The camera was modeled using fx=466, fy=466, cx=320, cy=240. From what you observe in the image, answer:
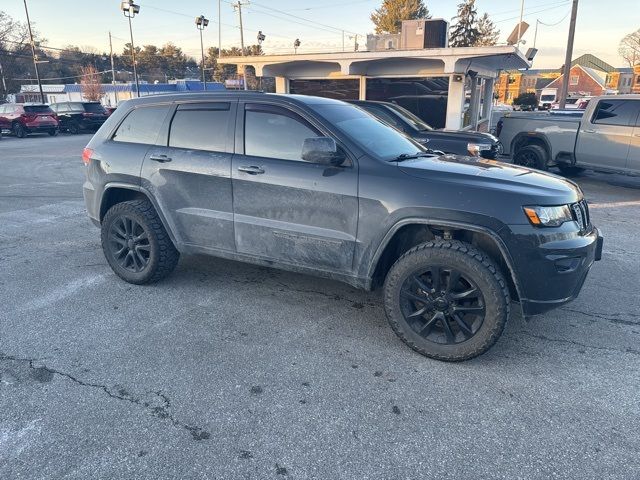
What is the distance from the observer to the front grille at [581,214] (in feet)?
10.9

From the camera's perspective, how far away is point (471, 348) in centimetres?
320

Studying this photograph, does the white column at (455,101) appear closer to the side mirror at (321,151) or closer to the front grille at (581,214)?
the front grille at (581,214)

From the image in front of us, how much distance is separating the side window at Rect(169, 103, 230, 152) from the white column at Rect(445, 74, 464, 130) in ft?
42.9

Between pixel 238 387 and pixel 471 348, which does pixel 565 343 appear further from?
pixel 238 387

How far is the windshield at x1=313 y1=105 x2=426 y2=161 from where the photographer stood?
3686mm

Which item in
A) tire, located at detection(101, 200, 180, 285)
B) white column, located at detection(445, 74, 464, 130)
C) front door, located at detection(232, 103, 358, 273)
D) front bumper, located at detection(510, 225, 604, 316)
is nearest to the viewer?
front bumper, located at detection(510, 225, 604, 316)

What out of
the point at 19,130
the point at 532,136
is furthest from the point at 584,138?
the point at 19,130

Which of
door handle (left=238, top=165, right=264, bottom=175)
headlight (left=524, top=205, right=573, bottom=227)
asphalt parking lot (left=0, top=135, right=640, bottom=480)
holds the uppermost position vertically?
door handle (left=238, top=165, right=264, bottom=175)

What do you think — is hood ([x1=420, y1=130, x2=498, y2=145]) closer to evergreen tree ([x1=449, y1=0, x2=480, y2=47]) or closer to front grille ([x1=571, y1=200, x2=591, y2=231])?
front grille ([x1=571, y1=200, x2=591, y2=231])

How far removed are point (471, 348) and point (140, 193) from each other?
335cm

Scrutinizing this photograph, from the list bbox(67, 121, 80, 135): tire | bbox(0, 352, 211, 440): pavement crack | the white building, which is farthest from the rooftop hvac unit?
bbox(67, 121, 80, 135): tire

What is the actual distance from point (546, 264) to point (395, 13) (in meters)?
52.8

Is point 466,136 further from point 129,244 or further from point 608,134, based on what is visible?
point 129,244

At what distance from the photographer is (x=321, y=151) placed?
11.2 ft
